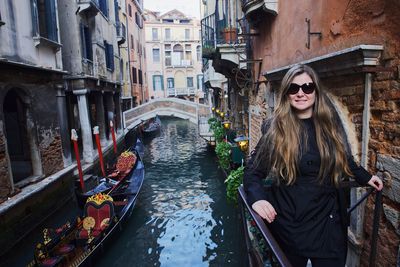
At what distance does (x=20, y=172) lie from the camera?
24.7ft

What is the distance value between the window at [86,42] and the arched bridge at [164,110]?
6103mm

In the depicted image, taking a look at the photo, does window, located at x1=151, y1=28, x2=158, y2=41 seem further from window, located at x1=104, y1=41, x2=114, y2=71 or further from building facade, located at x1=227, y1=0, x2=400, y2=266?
building facade, located at x1=227, y1=0, x2=400, y2=266

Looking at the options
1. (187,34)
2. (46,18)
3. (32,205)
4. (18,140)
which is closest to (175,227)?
(32,205)

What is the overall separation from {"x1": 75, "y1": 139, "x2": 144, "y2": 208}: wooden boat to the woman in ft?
17.7

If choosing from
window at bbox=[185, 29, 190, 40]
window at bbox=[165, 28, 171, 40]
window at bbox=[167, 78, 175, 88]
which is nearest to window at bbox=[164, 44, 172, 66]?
window at bbox=[165, 28, 171, 40]

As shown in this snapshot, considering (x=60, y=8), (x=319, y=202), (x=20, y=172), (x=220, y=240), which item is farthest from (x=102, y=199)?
(x=60, y=8)

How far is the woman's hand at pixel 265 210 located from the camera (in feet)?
4.39

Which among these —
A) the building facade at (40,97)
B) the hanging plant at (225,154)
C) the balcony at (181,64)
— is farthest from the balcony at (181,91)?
the hanging plant at (225,154)

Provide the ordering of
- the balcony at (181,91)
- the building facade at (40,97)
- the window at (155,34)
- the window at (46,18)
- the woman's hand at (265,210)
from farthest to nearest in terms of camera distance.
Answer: the window at (155,34)
the balcony at (181,91)
the window at (46,18)
the building facade at (40,97)
the woman's hand at (265,210)

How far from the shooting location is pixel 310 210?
1412 mm

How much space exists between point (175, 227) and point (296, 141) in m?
5.52

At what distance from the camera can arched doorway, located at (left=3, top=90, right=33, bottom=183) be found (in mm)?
6914

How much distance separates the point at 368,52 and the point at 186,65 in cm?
3017

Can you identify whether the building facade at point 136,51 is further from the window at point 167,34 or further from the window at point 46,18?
the window at point 46,18
